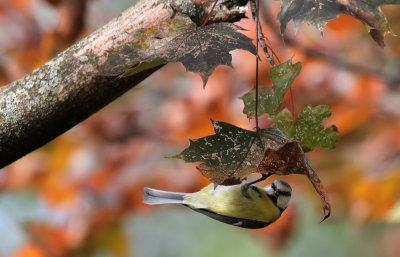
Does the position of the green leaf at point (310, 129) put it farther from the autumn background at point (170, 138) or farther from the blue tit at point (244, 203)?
the autumn background at point (170, 138)

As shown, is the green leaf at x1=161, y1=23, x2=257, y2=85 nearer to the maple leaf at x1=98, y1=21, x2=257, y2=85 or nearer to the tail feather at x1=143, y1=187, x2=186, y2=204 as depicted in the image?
the maple leaf at x1=98, y1=21, x2=257, y2=85

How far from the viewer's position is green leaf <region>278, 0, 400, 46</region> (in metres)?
0.64

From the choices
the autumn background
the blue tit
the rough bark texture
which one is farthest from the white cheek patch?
the autumn background

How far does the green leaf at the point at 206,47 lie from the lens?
618 millimetres

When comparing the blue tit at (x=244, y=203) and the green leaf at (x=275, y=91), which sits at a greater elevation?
the green leaf at (x=275, y=91)

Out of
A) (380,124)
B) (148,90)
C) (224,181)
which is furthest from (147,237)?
(224,181)

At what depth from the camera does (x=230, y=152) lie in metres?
0.65

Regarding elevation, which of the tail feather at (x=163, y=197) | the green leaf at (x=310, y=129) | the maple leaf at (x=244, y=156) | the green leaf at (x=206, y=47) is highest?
the green leaf at (x=206, y=47)

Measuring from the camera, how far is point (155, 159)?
2.32 metres

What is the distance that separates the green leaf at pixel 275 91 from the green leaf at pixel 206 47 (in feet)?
0.26

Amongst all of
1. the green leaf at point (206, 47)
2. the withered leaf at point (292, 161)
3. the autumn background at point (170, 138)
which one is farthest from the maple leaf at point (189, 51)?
the autumn background at point (170, 138)

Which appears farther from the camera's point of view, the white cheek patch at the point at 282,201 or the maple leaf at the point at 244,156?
the white cheek patch at the point at 282,201

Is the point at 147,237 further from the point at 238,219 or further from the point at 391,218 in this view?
the point at 238,219

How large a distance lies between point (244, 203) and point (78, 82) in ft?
1.13
